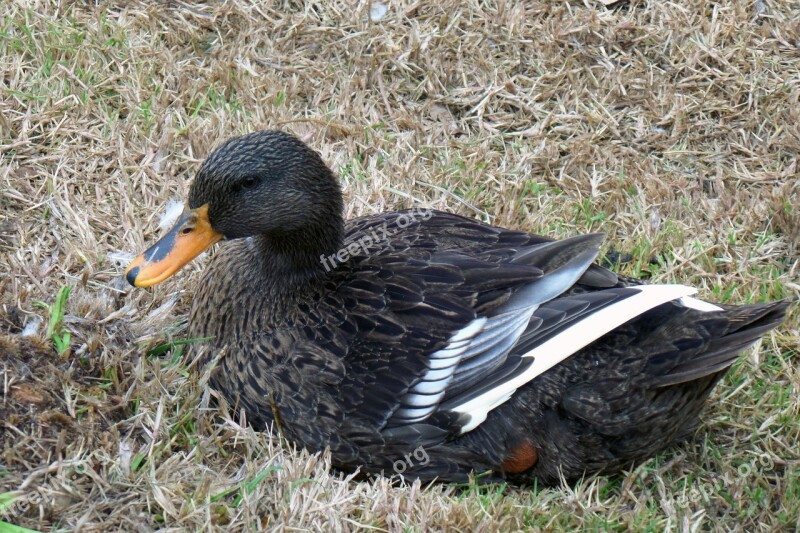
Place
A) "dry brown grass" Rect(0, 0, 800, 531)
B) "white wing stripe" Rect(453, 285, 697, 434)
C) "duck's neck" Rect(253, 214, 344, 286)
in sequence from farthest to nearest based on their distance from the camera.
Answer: "duck's neck" Rect(253, 214, 344, 286)
"white wing stripe" Rect(453, 285, 697, 434)
"dry brown grass" Rect(0, 0, 800, 531)

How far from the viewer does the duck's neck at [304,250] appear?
3410mm

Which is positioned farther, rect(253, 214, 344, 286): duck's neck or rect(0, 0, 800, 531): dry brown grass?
rect(253, 214, 344, 286): duck's neck

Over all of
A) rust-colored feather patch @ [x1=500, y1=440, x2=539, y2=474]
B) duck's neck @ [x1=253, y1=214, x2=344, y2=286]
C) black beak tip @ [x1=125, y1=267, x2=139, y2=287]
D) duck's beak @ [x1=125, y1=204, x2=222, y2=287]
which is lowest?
rust-colored feather patch @ [x1=500, y1=440, x2=539, y2=474]

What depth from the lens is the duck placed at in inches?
127

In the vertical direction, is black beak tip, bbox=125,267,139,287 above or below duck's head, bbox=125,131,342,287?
below

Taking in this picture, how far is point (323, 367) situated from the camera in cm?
327

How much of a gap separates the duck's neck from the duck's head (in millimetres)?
14

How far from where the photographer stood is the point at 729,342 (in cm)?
324

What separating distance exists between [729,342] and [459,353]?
0.91m

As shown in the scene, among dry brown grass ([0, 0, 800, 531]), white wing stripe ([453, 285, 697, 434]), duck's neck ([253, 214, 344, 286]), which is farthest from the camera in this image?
duck's neck ([253, 214, 344, 286])

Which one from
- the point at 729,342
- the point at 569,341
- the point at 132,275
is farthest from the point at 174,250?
the point at 729,342

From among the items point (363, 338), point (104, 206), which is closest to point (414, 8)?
point (104, 206)

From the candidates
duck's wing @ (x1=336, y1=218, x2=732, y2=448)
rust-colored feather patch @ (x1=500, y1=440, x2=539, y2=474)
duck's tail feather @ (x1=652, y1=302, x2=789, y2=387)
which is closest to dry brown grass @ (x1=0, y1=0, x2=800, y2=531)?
rust-colored feather patch @ (x1=500, y1=440, x2=539, y2=474)

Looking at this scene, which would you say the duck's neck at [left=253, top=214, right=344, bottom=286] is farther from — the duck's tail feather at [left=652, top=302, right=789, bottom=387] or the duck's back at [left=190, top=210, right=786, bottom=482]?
the duck's tail feather at [left=652, top=302, right=789, bottom=387]
